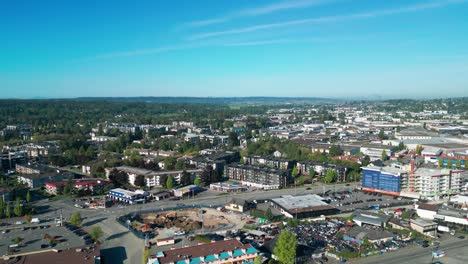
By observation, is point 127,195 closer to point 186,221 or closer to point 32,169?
point 186,221

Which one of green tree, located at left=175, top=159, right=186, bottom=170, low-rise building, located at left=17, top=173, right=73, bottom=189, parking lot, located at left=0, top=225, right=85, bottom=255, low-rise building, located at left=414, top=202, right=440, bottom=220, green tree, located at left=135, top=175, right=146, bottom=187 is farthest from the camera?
green tree, located at left=175, top=159, right=186, bottom=170

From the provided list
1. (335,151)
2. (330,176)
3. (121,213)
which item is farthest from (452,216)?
(335,151)

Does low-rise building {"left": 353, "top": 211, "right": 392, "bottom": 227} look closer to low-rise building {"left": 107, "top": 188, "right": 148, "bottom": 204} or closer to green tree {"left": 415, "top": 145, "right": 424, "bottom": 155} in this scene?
low-rise building {"left": 107, "top": 188, "right": 148, "bottom": 204}

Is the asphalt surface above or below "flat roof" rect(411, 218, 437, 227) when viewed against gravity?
below

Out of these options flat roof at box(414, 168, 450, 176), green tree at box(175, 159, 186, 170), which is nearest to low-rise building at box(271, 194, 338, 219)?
flat roof at box(414, 168, 450, 176)

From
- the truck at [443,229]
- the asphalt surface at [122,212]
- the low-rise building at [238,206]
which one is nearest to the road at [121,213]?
the asphalt surface at [122,212]

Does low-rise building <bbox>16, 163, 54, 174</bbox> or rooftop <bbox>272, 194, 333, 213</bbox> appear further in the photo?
low-rise building <bbox>16, 163, 54, 174</bbox>

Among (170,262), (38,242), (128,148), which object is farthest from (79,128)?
(170,262)
